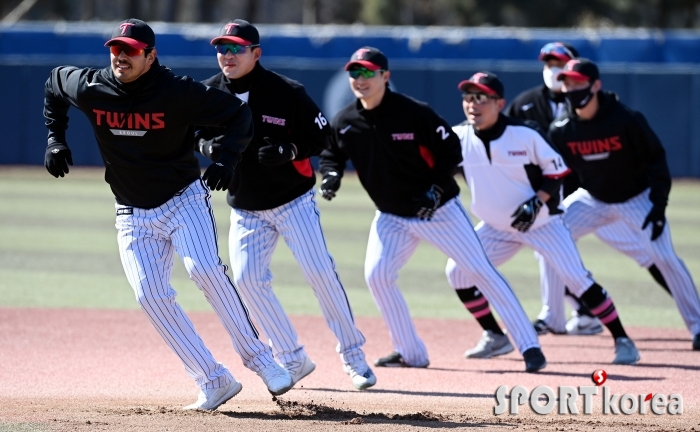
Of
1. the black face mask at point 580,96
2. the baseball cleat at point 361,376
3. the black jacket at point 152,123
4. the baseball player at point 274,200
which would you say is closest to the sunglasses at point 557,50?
the black face mask at point 580,96

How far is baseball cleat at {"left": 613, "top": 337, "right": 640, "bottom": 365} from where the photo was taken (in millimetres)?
7277

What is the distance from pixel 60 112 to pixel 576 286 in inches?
145

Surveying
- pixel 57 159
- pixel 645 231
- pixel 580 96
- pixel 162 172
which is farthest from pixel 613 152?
pixel 57 159

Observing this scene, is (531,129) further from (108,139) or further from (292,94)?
(108,139)

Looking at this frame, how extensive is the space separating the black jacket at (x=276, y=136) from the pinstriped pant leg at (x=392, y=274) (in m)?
0.96

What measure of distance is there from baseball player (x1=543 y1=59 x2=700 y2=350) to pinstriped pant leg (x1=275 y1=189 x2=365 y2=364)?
253 cm

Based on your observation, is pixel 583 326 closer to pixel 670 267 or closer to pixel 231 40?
pixel 670 267

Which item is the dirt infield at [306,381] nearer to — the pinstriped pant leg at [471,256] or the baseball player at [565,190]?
the baseball player at [565,190]

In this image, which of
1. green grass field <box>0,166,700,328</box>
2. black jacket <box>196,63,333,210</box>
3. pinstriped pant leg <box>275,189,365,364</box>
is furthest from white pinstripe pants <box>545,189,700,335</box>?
black jacket <box>196,63,333,210</box>

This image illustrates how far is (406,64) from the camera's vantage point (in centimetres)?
2467

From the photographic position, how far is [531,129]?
24.2 feet

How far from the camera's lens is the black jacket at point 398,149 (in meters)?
6.86

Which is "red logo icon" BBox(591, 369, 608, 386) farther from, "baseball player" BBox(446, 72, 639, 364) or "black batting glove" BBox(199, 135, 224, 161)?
"black batting glove" BBox(199, 135, 224, 161)

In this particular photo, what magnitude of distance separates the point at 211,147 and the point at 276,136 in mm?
595
